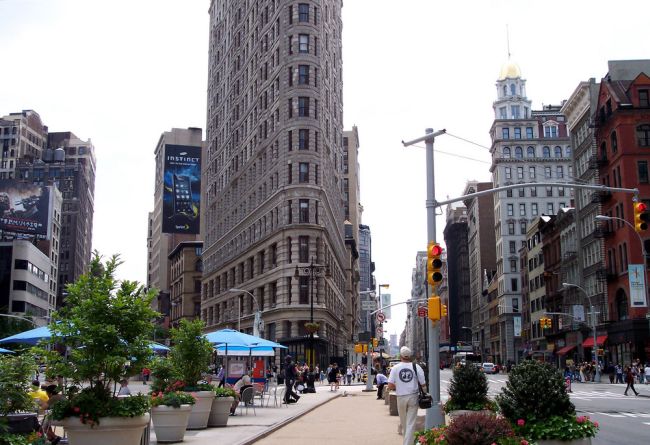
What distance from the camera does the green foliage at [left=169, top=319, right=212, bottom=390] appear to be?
20.0 meters

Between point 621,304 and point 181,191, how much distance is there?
56232mm

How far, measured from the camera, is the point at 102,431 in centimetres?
1200

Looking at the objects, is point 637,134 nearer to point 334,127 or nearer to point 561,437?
point 334,127

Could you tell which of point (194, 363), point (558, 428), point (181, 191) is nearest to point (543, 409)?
point (558, 428)

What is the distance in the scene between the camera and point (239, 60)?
94375 mm

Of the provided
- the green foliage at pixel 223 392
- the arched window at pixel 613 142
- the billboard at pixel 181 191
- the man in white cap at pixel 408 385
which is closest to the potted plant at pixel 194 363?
the green foliage at pixel 223 392

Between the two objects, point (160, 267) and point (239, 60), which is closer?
point (239, 60)

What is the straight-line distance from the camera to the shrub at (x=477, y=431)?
907 cm

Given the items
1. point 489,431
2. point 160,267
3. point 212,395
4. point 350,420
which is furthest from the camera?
point 160,267

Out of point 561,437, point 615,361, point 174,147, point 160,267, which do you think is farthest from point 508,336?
point 561,437

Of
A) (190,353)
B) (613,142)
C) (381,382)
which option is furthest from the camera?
(613,142)

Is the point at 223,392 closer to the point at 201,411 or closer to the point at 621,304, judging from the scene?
the point at 201,411

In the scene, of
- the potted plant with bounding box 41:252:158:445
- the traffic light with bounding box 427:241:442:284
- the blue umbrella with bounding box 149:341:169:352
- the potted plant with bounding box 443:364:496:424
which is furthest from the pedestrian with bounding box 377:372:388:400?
the potted plant with bounding box 41:252:158:445

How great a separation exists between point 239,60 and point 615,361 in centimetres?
5769
